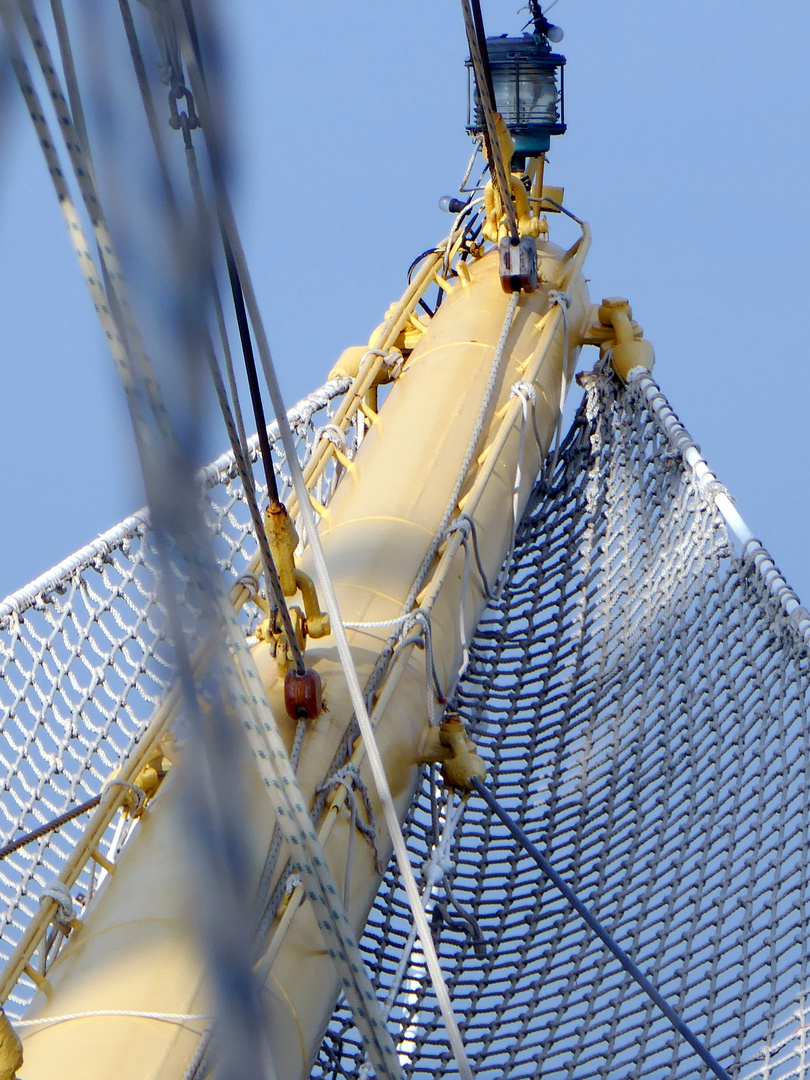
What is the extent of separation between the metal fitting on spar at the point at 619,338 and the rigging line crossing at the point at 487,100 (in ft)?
1.40

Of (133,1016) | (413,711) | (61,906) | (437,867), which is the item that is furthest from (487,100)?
(133,1016)

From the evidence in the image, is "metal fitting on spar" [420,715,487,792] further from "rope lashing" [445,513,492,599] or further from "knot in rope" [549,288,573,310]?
"knot in rope" [549,288,573,310]

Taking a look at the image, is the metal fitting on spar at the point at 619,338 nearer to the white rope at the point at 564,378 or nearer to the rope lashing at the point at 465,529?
the white rope at the point at 564,378

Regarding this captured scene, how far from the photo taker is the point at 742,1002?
8.45 ft

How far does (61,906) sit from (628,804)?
144cm

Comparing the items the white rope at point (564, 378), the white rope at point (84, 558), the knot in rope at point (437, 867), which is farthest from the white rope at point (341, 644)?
the white rope at point (564, 378)

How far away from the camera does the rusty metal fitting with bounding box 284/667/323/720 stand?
2352mm

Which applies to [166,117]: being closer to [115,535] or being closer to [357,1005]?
[357,1005]

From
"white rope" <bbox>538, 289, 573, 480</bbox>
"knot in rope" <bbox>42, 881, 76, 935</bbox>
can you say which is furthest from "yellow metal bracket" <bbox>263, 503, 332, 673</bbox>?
"white rope" <bbox>538, 289, 573, 480</bbox>

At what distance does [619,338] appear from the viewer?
14.7ft

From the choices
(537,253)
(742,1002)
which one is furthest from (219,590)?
(537,253)

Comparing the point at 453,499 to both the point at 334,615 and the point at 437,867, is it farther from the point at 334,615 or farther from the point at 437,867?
the point at 334,615

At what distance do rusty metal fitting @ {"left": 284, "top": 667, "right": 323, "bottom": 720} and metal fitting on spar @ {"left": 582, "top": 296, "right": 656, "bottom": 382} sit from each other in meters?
2.27

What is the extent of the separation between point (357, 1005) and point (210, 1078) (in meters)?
0.23
